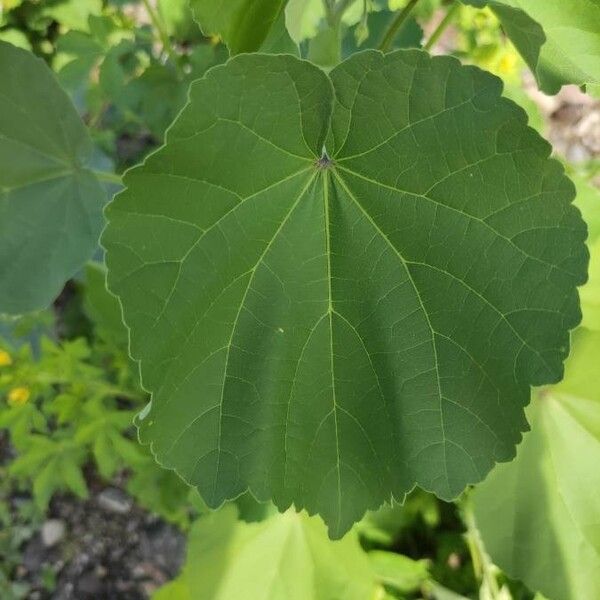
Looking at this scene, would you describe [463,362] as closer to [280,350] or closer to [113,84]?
[280,350]

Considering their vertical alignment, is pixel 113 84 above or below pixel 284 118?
below

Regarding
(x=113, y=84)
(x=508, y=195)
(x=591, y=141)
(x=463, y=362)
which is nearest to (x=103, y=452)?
(x=113, y=84)

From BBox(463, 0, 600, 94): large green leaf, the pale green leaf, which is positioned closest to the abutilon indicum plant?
BBox(463, 0, 600, 94): large green leaf

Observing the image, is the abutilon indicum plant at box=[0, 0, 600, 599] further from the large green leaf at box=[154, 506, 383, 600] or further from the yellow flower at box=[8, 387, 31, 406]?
the yellow flower at box=[8, 387, 31, 406]

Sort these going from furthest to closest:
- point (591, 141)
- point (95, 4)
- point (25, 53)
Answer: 1. point (591, 141)
2. point (95, 4)
3. point (25, 53)

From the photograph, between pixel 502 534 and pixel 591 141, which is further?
pixel 591 141

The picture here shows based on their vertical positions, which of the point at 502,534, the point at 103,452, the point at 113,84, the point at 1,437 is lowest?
the point at 1,437
